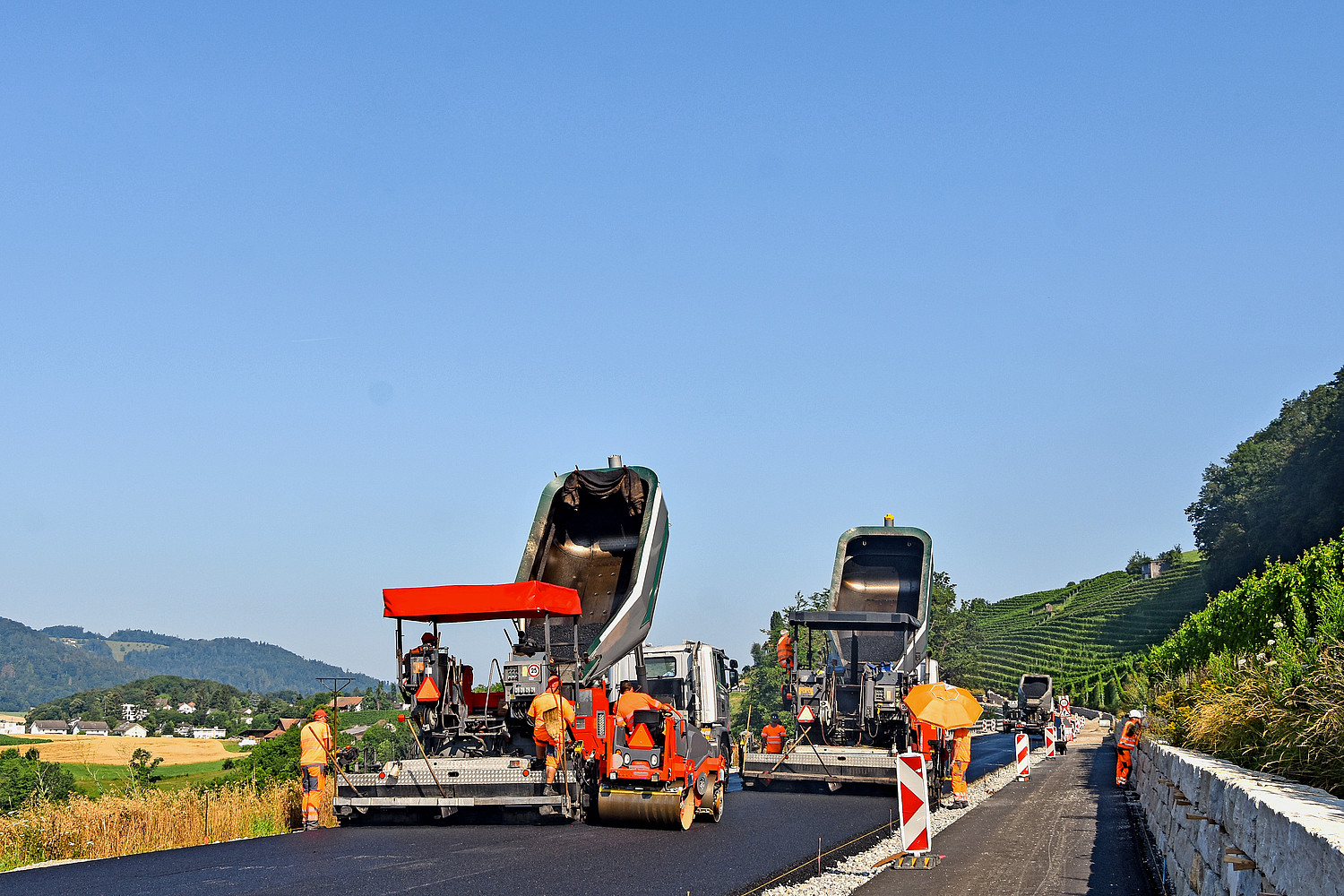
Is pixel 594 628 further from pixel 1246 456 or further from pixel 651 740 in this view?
pixel 1246 456

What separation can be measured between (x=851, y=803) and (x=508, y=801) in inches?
234

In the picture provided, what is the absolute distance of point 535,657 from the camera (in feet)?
45.2

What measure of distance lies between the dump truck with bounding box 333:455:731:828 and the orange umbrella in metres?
2.62

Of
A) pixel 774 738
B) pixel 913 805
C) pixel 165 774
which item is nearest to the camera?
pixel 913 805

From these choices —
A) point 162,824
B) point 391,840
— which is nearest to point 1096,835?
point 391,840

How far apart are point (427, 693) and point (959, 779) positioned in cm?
742

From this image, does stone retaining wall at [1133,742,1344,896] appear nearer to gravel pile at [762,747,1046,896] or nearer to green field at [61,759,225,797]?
gravel pile at [762,747,1046,896]

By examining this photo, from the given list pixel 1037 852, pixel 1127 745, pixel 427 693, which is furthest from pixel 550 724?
pixel 1127 745

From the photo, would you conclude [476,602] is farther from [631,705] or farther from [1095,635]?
[1095,635]

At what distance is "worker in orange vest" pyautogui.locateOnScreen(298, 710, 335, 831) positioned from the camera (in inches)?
516

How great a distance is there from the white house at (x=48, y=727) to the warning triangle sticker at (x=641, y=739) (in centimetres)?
14230

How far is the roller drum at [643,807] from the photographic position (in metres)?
12.7

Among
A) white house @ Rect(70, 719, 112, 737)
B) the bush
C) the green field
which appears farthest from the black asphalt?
white house @ Rect(70, 719, 112, 737)

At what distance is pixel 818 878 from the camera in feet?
32.5
